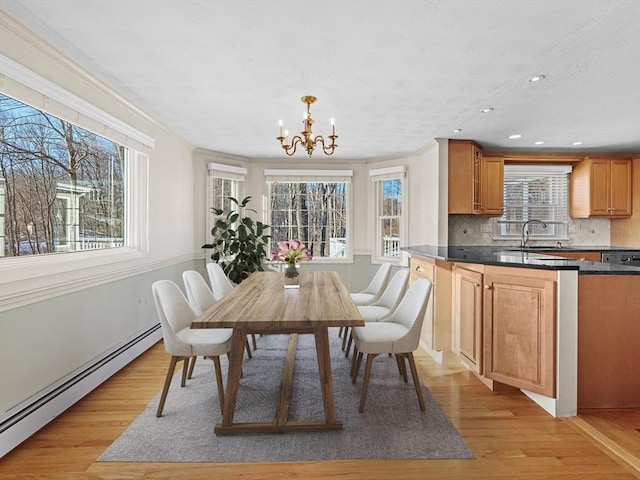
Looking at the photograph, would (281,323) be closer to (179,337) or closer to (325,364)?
(325,364)

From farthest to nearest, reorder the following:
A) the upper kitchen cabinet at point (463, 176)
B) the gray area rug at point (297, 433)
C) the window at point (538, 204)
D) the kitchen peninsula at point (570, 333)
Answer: the window at point (538, 204) → the upper kitchen cabinet at point (463, 176) → the kitchen peninsula at point (570, 333) → the gray area rug at point (297, 433)

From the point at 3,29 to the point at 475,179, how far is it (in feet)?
14.9

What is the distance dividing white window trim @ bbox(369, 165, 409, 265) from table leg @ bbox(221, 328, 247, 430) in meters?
3.70

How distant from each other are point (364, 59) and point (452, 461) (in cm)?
247

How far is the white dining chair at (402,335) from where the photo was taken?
2.40 m

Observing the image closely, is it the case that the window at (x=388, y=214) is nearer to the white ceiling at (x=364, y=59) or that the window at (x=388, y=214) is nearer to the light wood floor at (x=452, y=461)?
the white ceiling at (x=364, y=59)

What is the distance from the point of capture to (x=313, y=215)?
233 inches

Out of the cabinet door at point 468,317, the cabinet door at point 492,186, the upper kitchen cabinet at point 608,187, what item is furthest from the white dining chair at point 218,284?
the upper kitchen cabinet at point 608,187

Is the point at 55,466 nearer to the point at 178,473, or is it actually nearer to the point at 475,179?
the point at 178,473

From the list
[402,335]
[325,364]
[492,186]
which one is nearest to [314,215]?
[492,186]

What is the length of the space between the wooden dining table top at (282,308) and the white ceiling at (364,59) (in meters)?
1.61

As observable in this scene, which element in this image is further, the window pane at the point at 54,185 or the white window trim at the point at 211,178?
the white window trim at the point at 211,178

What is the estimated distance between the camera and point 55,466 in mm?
1932

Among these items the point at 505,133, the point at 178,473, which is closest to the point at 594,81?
the point at 505,133
